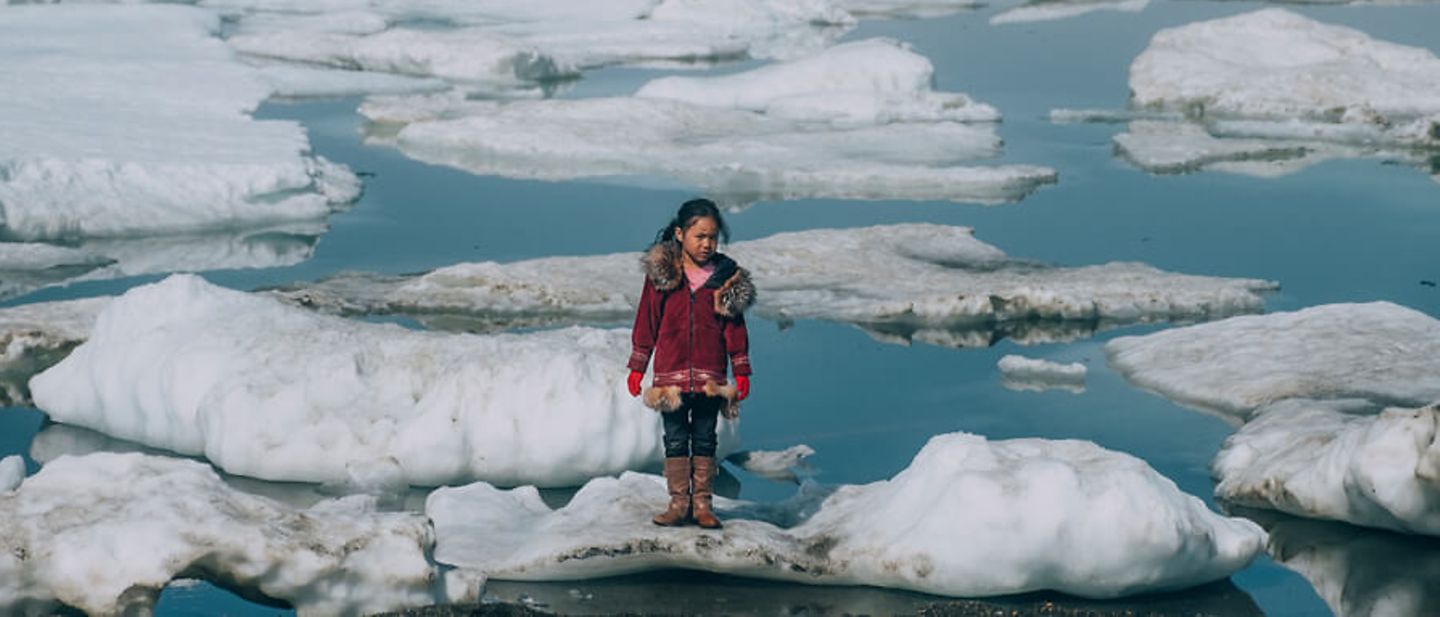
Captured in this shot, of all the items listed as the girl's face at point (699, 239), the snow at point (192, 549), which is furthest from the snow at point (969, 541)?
the girl's face at point (699, 239)

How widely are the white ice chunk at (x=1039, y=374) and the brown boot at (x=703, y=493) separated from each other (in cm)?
304

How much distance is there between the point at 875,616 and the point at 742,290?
0.99m

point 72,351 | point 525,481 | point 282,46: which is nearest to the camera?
point 525,481

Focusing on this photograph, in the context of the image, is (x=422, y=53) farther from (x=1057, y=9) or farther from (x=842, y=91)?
(x=1057, y=9)

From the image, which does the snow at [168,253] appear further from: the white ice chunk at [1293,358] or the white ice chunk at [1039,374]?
the white ice chunk at [1293,358]

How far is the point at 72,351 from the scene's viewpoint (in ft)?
28.8

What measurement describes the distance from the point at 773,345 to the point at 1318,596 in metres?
3.94

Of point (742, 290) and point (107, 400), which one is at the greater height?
point (742, 290)

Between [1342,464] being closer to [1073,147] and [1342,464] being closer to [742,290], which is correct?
[742,290]

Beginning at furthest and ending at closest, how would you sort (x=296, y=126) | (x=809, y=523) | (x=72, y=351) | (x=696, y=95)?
(x=696, y=95) → (x=296, y=126) → (x=72, y=351) → (x=809, y=523)

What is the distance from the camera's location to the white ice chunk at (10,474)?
580cm

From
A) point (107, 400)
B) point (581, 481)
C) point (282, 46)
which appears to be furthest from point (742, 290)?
point (282, 46)

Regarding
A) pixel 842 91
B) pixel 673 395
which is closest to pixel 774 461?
pixel 673 395

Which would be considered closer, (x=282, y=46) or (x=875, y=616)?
(x=875, y=616)
